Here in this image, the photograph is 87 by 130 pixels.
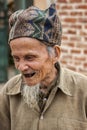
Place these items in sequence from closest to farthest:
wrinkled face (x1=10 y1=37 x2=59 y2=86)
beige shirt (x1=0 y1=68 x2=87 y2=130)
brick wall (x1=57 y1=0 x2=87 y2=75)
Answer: wrinkled face (x1=10 y1=37 x2=59 y2=86), beige shirt (x1=0 y1=68 x2=87 y2=130), brick wall (x1=57 y1=0 x2=87 y2=75)

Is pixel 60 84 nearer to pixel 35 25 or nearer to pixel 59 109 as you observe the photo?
pixel 59 109

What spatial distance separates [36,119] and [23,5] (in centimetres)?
404

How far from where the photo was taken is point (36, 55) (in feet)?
8.49

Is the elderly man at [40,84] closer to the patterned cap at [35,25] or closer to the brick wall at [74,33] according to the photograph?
the patterned cap at [35,25]

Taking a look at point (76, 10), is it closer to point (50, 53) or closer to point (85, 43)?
point (85, 43)

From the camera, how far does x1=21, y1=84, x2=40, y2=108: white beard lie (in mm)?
2814

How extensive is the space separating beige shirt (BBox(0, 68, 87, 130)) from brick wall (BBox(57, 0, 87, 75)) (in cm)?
375

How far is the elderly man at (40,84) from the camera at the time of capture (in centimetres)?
259

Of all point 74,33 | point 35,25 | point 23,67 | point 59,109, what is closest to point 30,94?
point 59,109

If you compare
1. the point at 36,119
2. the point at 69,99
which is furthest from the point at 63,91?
the point at 36,119

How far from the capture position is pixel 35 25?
263cm

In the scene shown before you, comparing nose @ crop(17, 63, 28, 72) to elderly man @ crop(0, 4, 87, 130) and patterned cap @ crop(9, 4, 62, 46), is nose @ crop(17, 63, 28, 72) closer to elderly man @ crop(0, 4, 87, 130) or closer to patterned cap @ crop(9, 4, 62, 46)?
elderly man @ crop(0, 4, 87, 130)

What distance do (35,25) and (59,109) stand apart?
539mm

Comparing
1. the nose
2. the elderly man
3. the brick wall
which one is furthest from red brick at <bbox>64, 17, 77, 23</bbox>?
the nose
